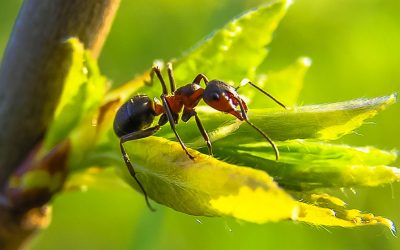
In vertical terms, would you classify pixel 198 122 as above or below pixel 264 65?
above

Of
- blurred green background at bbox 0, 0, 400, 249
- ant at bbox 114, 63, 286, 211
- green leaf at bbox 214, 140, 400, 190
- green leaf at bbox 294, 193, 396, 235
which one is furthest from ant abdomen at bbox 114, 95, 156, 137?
blurred green background at bbox 0, 0, 400, 249

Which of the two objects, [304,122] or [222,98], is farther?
[222,98]

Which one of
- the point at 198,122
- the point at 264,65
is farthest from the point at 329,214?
the point at 264,65

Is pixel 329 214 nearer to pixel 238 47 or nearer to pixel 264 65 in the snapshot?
pixel 238 47

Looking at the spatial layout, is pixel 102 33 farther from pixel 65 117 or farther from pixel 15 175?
pixel 15 175

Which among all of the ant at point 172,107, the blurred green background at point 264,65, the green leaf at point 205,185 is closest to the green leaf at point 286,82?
the ant at point 172,107

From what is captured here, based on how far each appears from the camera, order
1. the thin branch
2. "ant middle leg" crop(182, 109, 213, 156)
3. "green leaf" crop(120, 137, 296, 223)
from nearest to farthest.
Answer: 1. "green leaf" crop(120, 137, 296, 223)
2. "ant middle leg" crop(182, 109, 213, 156)
3. the thin branch

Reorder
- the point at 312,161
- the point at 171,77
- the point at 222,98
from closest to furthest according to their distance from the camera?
the point at 312,161 < the point at 222,98 < the point at 171,77

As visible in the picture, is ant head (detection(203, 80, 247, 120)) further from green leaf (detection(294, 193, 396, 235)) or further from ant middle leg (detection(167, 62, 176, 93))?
green leaf (detection(294, 193, 396, 235))
